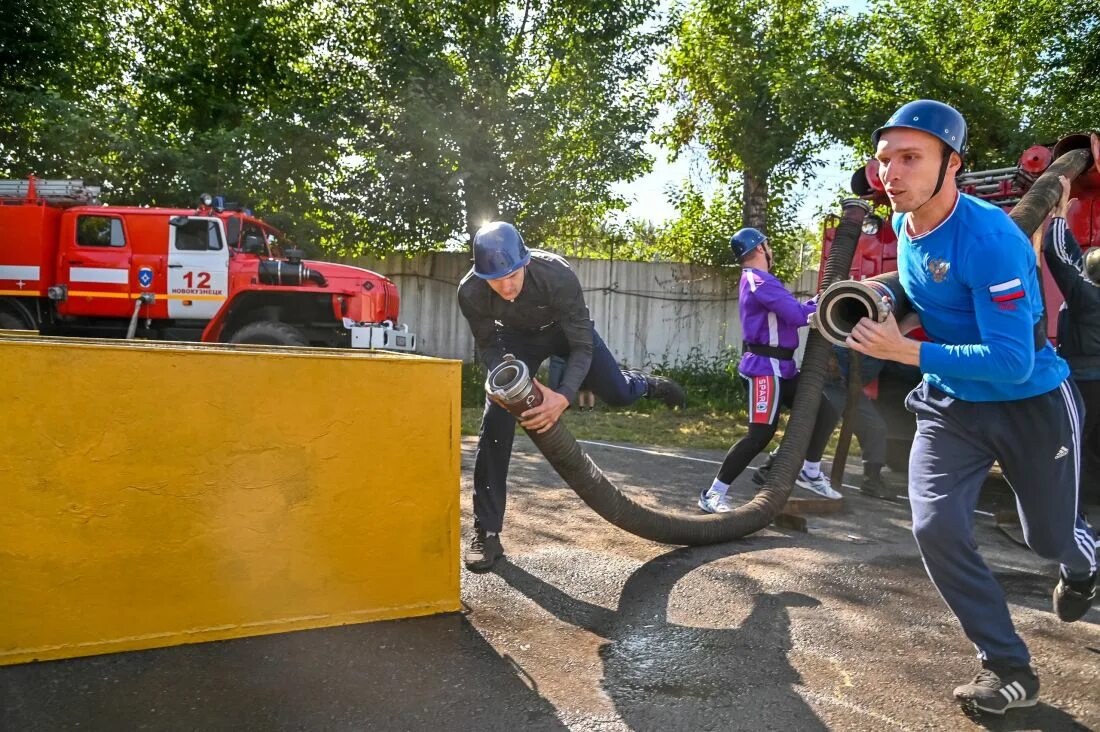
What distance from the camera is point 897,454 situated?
6.98m

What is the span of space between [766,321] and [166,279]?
894cm

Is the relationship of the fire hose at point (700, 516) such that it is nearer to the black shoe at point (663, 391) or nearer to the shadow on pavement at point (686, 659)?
the shadow on pavement at point (686, 659)

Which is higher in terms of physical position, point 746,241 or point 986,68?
point 986,68

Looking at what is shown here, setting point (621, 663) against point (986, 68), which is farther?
point (986, 68)

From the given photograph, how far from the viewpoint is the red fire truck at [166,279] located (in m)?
10.8

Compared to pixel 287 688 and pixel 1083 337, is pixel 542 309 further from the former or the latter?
pixel 1083 337

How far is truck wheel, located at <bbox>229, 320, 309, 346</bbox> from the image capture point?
10141mm

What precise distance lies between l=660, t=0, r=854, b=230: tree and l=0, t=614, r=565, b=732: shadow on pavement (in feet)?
39.5

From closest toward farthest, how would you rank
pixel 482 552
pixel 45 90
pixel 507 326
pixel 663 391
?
pixel 482 552, pixel 507 326, pixel 663 391, pixel 45 90

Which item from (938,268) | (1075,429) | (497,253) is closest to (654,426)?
(497,253)

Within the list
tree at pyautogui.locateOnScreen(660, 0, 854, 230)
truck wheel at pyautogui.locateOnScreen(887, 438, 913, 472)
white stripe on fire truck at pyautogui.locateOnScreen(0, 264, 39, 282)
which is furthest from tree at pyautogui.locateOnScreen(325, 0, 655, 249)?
truck wheel at pyautogui.locateOnScreen(887, 438, 913, 472)

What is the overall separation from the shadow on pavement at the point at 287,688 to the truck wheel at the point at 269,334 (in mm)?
7714

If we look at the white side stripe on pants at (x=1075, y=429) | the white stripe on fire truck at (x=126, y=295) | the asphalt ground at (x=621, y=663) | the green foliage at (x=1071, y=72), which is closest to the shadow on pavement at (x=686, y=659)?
the asphalt ground at (x=621, y=663)

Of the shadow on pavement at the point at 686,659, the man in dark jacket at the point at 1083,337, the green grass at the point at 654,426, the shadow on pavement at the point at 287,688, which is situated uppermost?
the man in dark jacket at the point at 1083,337
